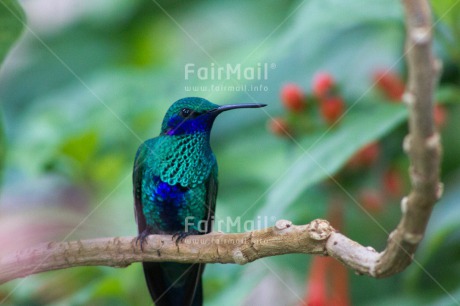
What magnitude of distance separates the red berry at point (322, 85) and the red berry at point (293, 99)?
2.3 inches

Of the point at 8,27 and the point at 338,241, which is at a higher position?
the point at 8,27

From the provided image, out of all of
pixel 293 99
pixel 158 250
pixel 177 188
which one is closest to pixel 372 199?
pixel 293 99

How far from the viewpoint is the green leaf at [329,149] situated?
2072 mm

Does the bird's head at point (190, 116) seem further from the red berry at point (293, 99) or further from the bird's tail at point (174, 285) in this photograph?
the bird's tail at point (174, 285)

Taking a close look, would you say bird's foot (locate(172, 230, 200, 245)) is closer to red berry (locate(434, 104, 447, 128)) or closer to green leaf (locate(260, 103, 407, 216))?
green leaf (locate(260, 103, 407, 216))

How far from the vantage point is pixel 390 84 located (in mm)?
2691

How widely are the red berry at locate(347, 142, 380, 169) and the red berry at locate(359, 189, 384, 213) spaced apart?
0.11 metres

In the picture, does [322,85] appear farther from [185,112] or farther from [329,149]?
[185,112]

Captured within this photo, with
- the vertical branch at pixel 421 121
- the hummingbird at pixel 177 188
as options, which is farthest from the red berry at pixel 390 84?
the vertical branch at pixel 421 121

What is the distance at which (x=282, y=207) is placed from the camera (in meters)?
2.00

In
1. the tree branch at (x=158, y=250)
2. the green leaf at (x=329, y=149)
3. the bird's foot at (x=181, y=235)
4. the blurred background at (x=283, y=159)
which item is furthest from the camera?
the blurred background at (x=283, y=159)

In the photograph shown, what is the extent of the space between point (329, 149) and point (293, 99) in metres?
0.34

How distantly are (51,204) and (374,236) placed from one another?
4.05 ft

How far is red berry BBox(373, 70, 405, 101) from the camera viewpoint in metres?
2.66
